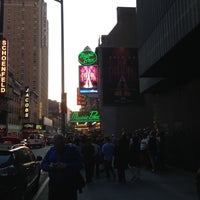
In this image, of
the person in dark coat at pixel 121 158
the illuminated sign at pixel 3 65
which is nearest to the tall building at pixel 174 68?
the person in dark coat at pixel 121 158

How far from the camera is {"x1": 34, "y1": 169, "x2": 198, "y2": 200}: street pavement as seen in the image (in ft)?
32.0

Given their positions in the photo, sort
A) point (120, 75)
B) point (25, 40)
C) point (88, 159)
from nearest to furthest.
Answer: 1. point (88, 159)
2. point (120, 75)
3. point (25, 40)

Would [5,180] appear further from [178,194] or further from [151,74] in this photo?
[151,74]

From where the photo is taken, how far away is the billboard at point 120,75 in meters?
22.6

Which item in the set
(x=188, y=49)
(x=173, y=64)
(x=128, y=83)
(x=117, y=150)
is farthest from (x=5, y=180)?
(x=128, y=83)

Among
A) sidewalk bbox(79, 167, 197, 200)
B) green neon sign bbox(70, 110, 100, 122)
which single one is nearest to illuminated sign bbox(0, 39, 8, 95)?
green neon sign bbox(70, 110, 100, 122)

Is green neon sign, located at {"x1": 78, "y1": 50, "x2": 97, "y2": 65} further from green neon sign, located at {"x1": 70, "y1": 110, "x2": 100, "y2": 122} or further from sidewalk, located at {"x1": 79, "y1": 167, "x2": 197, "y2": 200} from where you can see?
sidewalk, located at {"x1": 79, "y1": 167, "x2": 197, "y2": 200}

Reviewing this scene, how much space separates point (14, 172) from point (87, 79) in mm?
26407

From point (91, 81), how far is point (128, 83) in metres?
11.0

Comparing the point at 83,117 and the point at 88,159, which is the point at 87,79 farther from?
the point at 88,159

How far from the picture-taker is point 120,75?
23203 mm

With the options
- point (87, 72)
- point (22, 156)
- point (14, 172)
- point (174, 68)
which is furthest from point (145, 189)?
point (87, 72)

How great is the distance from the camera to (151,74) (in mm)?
16609

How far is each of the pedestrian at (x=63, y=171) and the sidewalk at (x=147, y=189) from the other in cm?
432
